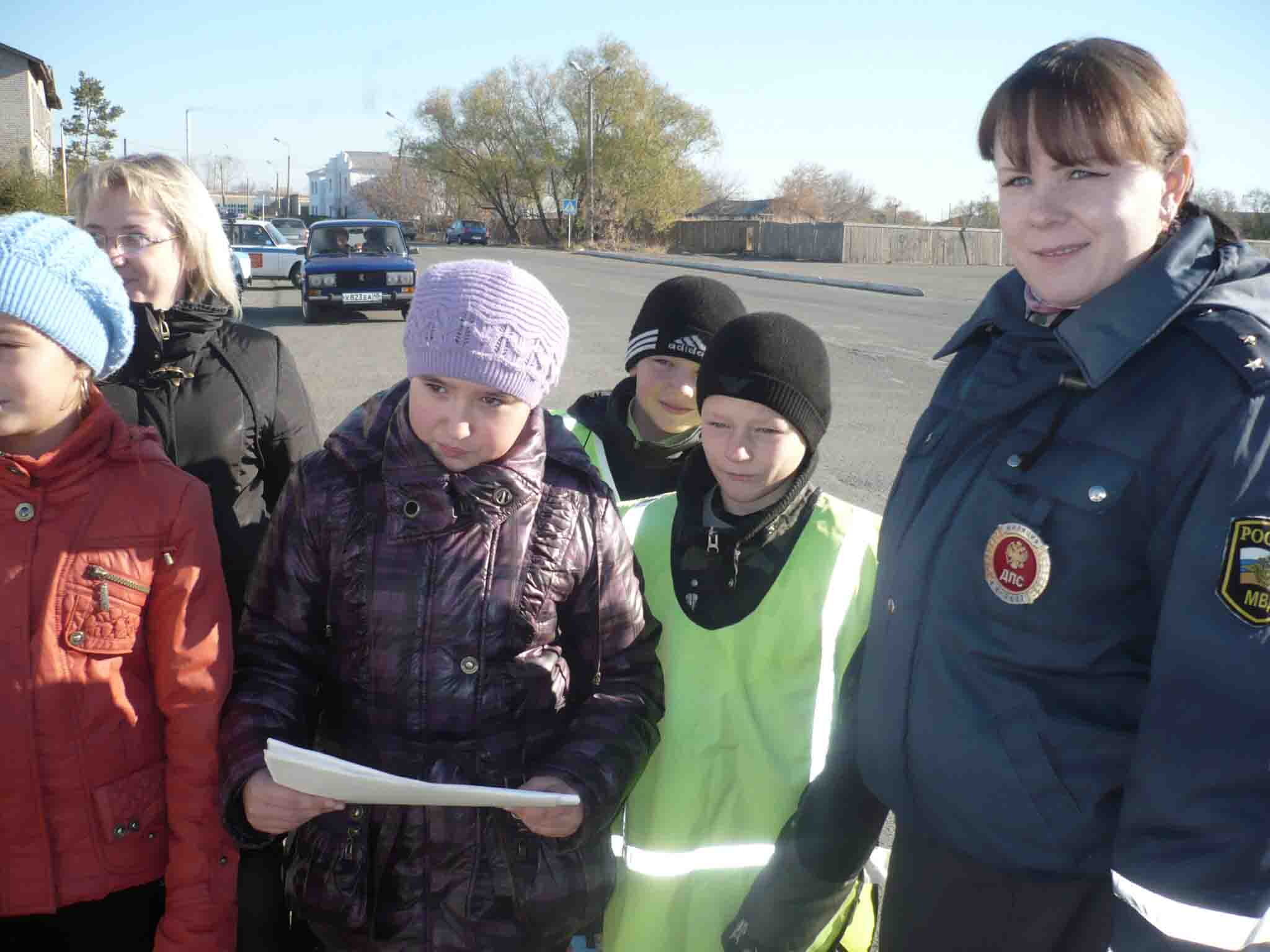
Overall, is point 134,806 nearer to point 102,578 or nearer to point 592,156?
point 102,578

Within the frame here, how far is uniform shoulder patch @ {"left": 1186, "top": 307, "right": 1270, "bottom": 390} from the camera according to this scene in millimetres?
1331

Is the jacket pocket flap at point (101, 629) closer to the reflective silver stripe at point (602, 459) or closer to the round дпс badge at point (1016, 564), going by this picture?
the reflective silver stripe at point (602, 459)

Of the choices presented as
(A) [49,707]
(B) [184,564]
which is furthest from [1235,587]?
(A) [49,707]

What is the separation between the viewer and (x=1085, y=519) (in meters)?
1.49

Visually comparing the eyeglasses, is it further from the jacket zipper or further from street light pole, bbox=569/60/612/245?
street light pole, bbox=569/60/612/245

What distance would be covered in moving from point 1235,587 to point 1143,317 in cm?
42

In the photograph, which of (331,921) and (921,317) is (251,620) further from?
(921,317)

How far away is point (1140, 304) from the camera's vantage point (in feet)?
4.89

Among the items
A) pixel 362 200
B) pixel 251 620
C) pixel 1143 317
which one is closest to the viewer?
pixel 1143 317

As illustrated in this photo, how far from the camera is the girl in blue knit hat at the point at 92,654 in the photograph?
1812mm

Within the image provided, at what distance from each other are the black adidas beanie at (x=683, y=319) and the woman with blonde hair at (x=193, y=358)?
1055mm

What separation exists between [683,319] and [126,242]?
1.50 metres

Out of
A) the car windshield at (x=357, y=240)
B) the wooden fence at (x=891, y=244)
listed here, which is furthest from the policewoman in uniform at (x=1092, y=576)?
the wooden fence at (x=891, y=244)

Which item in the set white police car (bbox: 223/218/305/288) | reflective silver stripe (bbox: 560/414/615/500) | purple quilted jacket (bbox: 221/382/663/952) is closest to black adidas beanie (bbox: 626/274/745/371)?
reflective silver stripe (bbox: 560/414/615/500)
